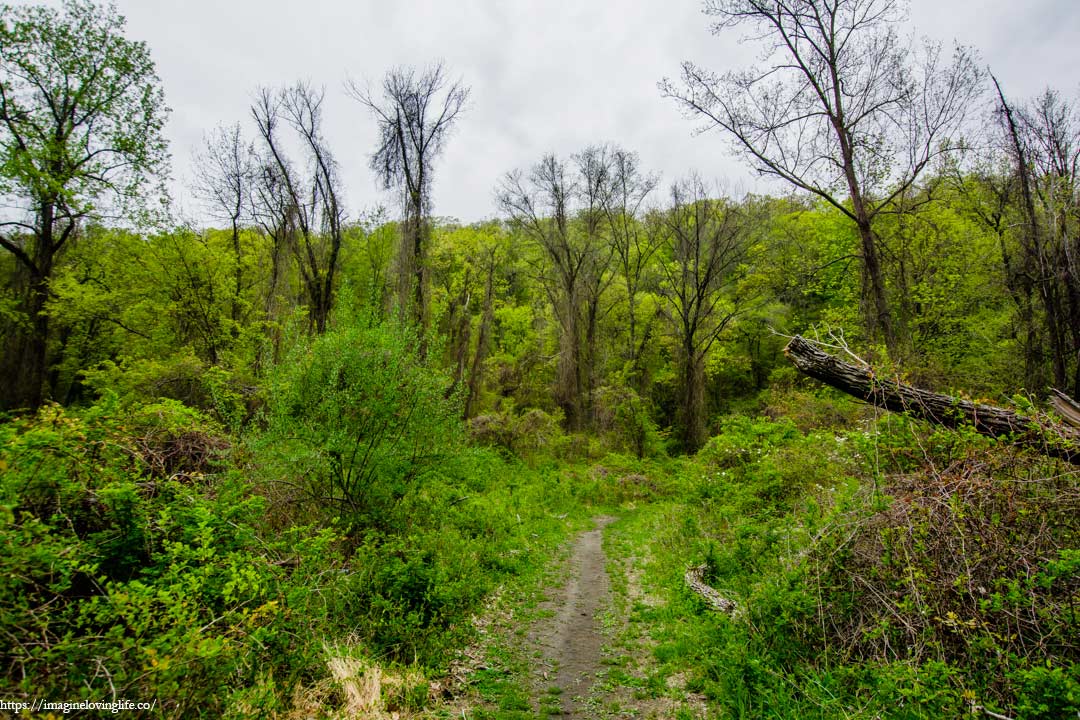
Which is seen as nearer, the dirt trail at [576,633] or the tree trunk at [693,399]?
the dirt trail at [576,633]

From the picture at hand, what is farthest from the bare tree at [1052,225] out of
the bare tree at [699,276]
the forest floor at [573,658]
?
the forest floor at [573,658]

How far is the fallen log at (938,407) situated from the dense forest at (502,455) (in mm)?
91

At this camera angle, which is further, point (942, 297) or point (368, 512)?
point (942, 297)

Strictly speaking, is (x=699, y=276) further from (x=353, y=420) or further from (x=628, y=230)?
(x=353, y=420)

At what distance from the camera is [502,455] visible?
1691 cm

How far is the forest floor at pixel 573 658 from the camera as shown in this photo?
157 inches

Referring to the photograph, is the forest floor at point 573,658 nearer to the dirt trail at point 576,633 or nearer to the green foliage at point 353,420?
the dirt trail at point 576,633

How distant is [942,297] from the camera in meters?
16.0

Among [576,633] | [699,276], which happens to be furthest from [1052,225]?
[576,633]

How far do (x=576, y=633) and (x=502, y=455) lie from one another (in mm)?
11376

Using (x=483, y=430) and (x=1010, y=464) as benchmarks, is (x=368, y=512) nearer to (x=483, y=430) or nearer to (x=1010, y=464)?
(x=1010, y=464)

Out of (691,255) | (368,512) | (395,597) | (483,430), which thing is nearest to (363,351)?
(368,512)

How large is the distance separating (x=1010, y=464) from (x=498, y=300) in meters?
26.0

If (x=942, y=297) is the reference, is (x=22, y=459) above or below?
below
